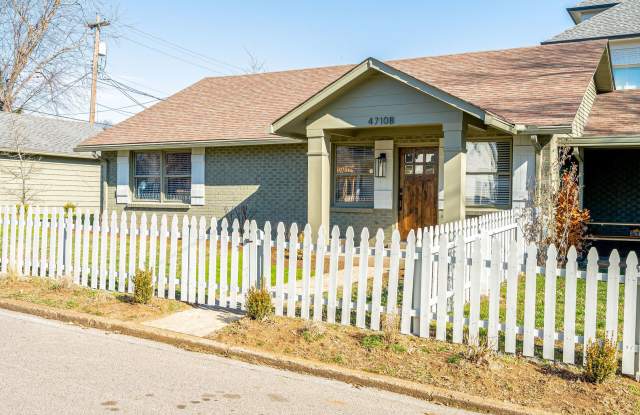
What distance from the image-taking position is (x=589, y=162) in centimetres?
1527

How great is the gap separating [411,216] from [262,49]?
38.3 metres

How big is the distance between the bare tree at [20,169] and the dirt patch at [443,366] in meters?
17.7

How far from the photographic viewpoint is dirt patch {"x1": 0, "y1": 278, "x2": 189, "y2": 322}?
24.2 ft

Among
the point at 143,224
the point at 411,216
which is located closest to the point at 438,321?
the point at 143,224

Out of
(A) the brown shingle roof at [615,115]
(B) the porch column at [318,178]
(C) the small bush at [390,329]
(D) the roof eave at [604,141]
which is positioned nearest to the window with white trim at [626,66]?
(A) the brown shingle roof at [615,115]

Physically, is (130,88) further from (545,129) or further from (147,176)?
(545,129)

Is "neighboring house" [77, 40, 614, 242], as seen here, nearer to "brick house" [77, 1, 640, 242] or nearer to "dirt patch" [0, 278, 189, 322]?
"brick house" [77, 1, 640, 242]

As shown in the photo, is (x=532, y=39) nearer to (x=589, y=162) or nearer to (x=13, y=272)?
(x=589, y=162)

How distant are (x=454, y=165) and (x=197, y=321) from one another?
5709 mm

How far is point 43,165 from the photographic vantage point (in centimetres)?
2291

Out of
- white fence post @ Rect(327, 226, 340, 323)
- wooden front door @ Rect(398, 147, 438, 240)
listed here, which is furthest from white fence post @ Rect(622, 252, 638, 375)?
wooden front door @ Rect(398, 147, 438, 240)

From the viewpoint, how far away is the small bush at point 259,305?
673 cm

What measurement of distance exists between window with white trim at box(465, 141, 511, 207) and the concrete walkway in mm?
7516

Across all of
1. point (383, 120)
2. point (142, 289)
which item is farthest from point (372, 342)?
point (383, 120)
